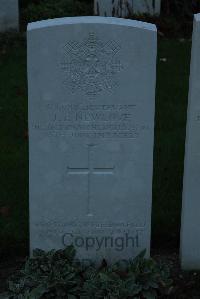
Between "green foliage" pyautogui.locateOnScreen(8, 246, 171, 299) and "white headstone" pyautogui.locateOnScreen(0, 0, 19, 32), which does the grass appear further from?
"green foliage" pyautogui.locateOnScreen(8, 246, 171, 299)

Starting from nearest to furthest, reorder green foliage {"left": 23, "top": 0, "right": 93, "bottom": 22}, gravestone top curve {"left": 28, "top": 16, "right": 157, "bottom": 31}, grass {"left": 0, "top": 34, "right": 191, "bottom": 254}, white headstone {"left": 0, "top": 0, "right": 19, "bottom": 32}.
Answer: gravestone top curve {"left": 28, "top": 16, "right": 157, "bottom": 31} < grass {"left": 0, "top": 34, "right": 191, "bottom": 254} < white headstone {"left": 0, "top": 0, "right": 19, "bottom": 32} < green foliage {"left": 23, "top": 0, "right": 93, "bottom": 22}

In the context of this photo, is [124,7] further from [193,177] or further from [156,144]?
[193,177]

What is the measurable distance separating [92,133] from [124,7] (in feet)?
19.4

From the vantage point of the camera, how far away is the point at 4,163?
234 inches

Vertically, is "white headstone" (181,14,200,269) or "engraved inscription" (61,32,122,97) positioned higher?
"engraved inscription" (61,32,122,97)

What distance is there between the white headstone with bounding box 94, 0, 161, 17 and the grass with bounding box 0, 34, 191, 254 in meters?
0.89

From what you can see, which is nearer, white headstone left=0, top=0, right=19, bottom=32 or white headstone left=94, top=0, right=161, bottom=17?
white headstone left=0, top=0, right=19, bottom=32

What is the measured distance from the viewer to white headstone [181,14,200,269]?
4238mm

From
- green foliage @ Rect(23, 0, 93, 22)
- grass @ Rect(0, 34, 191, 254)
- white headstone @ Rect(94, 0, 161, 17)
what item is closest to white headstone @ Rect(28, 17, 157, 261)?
grass @ Rect(0, 34, 191, 254)

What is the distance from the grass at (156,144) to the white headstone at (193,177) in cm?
35

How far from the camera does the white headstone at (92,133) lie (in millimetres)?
4137

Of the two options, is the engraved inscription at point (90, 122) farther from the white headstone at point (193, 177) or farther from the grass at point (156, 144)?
the grass at point (156, 144)

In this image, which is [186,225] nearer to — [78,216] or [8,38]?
[78,216]

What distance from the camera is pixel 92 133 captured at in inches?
169
